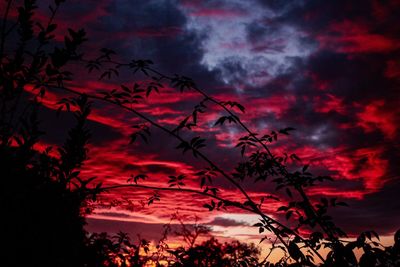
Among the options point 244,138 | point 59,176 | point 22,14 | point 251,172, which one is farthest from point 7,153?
point 251,172

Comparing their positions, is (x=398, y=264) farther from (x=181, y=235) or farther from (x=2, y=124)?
(x=181, y=235)

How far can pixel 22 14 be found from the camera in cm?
539

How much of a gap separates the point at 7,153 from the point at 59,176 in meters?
0.69

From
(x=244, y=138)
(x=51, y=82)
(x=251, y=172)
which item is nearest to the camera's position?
(x=51, y=82)

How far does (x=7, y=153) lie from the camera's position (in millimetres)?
4766

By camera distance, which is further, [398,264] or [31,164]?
[31,164]

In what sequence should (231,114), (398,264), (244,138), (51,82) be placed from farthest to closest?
1. (244,138)
2. (231,114)
3. (51,82)
4. (398,264)

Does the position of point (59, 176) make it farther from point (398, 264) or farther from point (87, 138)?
point (398, 264)

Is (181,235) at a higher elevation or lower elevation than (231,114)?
lower

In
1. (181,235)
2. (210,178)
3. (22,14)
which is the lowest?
(181,235)

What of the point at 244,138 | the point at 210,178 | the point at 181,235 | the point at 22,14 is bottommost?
the point at 181,235

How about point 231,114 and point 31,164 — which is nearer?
point 31,164

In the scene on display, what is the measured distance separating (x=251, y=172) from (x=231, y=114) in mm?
1673

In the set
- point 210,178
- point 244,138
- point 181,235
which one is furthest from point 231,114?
point 181,235
